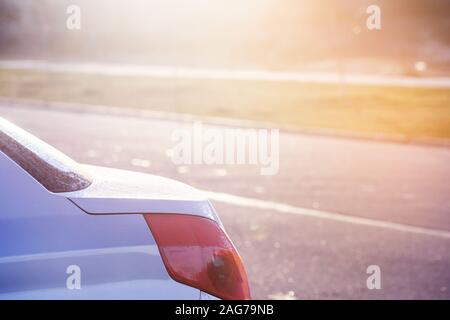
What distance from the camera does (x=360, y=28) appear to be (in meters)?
80.2

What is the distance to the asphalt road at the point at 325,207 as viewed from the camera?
7.05m

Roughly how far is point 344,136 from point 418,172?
4.48 meters

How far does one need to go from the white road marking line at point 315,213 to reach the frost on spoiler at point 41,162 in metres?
6.07

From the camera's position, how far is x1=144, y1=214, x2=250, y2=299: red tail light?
2875 mm

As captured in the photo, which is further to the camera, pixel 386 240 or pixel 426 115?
pixel 426 115

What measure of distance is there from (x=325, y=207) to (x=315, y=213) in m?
0.40

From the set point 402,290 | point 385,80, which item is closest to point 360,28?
point 385,80

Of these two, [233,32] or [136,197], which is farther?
[233,32]

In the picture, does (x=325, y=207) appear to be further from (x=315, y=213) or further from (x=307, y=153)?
(x=307, y=153)

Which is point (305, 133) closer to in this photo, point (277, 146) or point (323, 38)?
point (277, 146)
